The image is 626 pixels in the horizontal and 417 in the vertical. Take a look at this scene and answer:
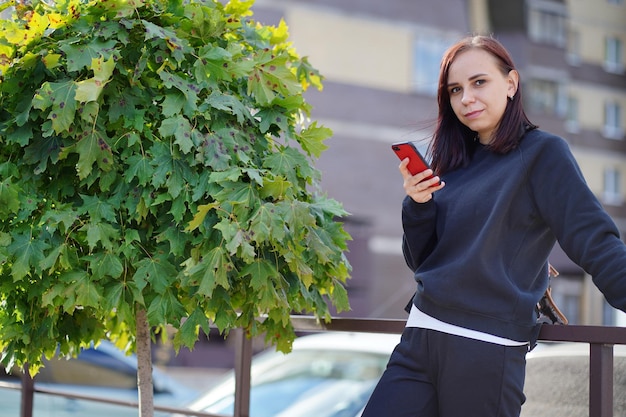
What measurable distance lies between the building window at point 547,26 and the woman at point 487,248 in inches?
959

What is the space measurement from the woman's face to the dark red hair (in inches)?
0.6

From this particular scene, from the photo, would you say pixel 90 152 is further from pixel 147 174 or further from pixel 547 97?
pixel 547 97

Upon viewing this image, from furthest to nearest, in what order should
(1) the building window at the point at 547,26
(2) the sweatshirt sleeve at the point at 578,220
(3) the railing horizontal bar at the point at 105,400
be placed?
(1) the building window at the point at 547,26, (3) the railing horizontal bar at the point at 105,400, (2) the sweatshirt sleeve at the point at 578,220

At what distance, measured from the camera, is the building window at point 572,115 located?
27.5m

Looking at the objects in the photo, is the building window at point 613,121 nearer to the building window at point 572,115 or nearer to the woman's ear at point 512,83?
the building window at point 572,115

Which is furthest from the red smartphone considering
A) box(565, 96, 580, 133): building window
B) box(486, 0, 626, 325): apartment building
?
box(565, 96, 580, 133): building window

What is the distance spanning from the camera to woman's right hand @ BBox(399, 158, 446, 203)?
2.18 meters

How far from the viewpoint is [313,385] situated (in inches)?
164

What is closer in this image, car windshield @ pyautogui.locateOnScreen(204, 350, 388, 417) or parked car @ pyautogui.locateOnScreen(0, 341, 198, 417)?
car windshield @ pyautogui.locateOnScreen(204, 350, 388, 417)

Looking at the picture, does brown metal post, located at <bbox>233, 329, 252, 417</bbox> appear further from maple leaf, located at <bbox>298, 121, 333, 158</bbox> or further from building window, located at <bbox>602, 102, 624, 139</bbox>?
building window, located at <bbox>602, 102, 624, 139</bbox>

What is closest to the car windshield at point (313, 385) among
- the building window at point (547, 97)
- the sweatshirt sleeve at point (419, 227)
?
the sweatshirt sleeve at point (419, 227)

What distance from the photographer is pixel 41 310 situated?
2.74m

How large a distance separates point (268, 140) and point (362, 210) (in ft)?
58.1

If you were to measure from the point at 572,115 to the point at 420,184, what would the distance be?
88.0 ft
